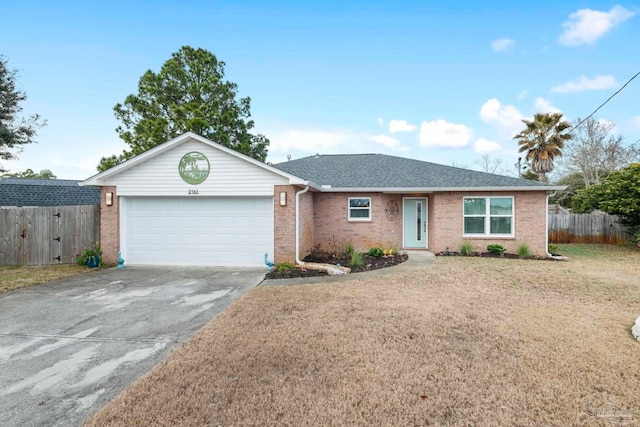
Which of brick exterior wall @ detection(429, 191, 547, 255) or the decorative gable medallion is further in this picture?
brick exterior wall @ detection(429, 191, 547, 255)

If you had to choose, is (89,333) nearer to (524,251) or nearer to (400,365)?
(400,365)

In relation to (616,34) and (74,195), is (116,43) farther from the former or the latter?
(616,34)

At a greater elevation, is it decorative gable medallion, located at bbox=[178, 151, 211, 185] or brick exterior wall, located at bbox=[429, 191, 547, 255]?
decorative gable medallion, located at bbox=[178, 151, 211, 185]

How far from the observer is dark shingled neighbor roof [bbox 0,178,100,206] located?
663 inches

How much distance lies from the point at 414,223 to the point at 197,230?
27.7ft

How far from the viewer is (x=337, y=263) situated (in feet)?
33.4

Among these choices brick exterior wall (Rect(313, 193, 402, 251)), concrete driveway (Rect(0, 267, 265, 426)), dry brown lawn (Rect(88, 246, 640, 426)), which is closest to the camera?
dry brown lawn (Rect(88, 246, 640, 426))

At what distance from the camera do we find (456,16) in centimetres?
1215

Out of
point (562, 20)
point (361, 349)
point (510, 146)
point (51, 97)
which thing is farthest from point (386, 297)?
point (510, 146)

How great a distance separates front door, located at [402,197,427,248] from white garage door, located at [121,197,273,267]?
6172mm

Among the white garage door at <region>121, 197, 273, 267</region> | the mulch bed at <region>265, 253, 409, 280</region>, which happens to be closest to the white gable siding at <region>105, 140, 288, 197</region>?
the white garage door at <region>121, 197, 273, 267</region>

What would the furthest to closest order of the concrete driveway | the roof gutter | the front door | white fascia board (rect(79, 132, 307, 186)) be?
1. the front door
2. the roof gutter
3. white fascia board (rect(79, 132, 307, 186))
4. the concrete driveway

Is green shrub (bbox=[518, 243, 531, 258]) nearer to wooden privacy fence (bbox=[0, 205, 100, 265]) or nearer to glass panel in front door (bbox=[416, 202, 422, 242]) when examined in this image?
glass panel in front door (bbox=[416, 202, 422, 242])

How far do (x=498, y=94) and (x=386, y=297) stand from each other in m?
15.6
